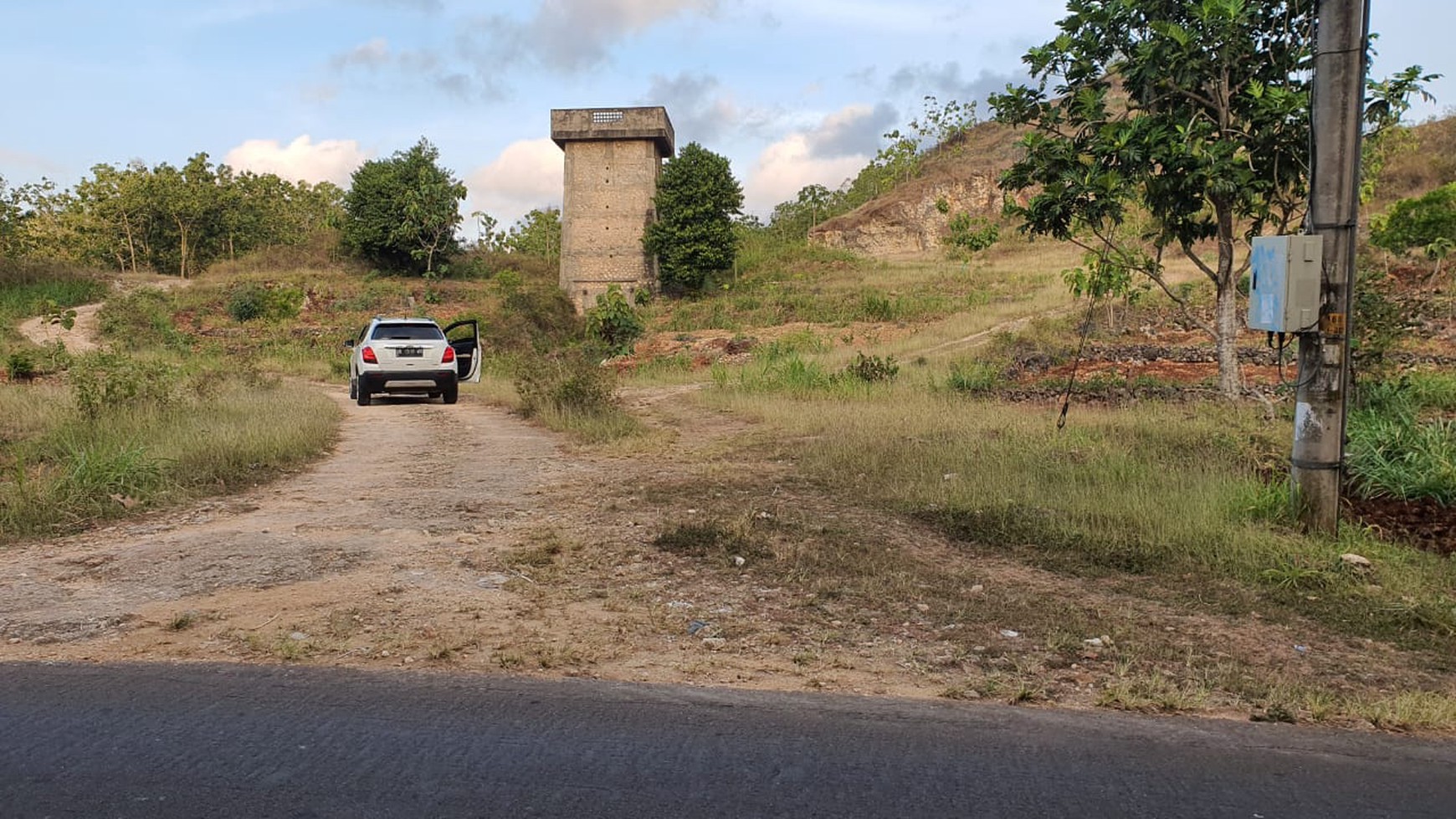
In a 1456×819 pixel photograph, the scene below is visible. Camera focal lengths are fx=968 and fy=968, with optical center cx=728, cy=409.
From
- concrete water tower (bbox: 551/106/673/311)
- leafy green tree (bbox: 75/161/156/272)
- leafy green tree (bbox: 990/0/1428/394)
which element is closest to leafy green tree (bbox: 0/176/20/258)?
leafy green tree (bbox: 75/161/156/272)

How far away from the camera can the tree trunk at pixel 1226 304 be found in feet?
36.3

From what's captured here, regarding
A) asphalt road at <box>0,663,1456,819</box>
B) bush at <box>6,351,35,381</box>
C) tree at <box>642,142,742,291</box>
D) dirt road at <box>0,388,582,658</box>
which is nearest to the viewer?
asphalt road at <box>0,663,1456,819</box>

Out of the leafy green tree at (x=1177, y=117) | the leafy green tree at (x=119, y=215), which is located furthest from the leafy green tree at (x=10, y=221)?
the leafy green tree at (x=1177, y=117)

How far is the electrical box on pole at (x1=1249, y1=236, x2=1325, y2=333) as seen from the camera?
6.53 m

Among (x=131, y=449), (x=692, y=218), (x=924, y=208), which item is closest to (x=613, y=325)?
(x=692, y=218)

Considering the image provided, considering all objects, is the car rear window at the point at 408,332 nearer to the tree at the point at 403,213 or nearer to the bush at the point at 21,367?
the bush at the point at 21,367

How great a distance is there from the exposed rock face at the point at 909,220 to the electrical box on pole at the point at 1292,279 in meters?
55.1

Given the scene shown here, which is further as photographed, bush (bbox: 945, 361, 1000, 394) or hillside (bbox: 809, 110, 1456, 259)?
hillside (bbox: 809, 110, 1456, 259)

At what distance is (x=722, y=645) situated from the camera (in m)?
4.91

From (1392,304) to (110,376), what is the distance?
14472 mm

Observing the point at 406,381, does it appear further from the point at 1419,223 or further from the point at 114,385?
the point at 1419,223

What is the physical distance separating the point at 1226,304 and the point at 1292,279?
5.79 m

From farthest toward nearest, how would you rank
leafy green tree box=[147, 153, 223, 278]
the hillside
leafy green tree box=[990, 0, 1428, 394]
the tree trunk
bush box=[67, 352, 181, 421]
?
the hillside < leafy green tree box=[147, 153, 223, 278] < bush box=[67, 352, 181, 421] < the tree trunk < leafy green tree box=[990, 0, 1428, 394]

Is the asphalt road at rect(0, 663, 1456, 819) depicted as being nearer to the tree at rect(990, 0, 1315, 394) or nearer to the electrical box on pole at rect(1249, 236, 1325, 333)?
the electrical box on pole at rect(1249, 236, 1325, 333)
